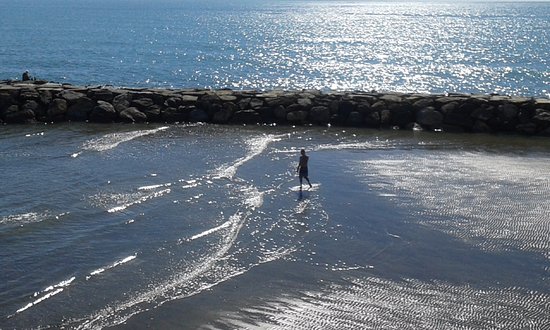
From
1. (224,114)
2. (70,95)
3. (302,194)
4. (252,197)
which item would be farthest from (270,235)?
(70,95)

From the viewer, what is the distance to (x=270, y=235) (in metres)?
13.1

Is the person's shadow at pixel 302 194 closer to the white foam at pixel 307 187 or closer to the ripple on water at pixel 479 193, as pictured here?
the white foam at pixel 307 187

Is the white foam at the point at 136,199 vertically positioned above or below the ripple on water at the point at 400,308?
above

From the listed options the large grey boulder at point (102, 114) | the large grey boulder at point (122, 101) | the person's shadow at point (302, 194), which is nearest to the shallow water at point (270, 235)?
the person's shadow at point (302, 194)

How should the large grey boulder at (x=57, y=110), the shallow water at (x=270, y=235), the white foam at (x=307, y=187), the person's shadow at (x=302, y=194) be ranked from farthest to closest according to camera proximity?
the large grey boulder at (x=57, y=110)
the white foam at (x=307, y=187)
the person's shadow at (x=302, y=194)
the shallow water at (x=270, y=235)

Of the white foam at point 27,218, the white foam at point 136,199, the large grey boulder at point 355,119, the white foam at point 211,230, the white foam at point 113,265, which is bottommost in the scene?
the white foam at point 113,265

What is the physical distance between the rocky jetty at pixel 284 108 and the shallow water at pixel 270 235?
223 cm

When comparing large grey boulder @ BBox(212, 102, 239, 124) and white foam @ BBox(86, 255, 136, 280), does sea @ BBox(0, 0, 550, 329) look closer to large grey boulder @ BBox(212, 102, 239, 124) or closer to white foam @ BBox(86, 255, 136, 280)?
white foam @ BBox(86, 255, 136, 280)

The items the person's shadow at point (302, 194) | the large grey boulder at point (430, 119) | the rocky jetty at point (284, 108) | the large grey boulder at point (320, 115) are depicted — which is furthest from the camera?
the large grey boulder at point (320, 115)

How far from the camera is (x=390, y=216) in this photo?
560 inches

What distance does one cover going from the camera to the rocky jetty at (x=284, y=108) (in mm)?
22859

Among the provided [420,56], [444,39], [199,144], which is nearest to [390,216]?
[199,144]

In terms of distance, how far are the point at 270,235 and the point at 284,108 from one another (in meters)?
11.1

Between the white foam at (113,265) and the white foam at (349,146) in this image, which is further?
the white foam at (349,146)
